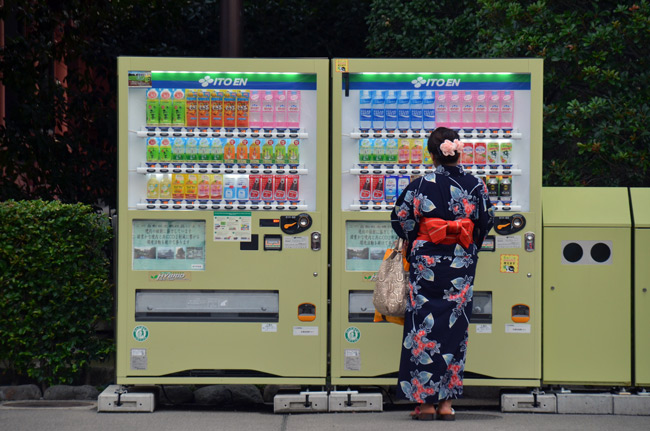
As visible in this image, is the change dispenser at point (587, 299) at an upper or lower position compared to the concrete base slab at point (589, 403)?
upper

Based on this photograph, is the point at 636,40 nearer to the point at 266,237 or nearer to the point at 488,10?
the point at 488,10

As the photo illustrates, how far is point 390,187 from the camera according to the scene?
263 inches

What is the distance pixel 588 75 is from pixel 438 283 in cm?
353

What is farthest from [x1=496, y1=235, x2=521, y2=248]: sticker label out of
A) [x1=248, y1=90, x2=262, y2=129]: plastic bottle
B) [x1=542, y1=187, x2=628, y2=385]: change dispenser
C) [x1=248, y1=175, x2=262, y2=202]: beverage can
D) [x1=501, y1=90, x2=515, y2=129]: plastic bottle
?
[x1=248, y1=90, x2=262, y2=129]: plastic bottle

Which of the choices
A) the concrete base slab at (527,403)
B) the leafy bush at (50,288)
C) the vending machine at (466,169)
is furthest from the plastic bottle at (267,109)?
the concrete base slab at (527,403)

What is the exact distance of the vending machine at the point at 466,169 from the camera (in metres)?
6.64

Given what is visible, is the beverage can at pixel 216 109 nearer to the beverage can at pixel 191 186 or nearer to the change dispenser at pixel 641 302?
the beverage can at pixel 191 186

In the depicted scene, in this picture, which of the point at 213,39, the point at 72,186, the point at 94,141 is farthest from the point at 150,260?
the point at 213,39

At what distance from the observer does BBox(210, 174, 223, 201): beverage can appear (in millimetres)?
6664

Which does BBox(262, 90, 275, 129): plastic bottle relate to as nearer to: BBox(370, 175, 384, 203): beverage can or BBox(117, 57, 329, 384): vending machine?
BBox(117, 57, 329, 384): vending machine

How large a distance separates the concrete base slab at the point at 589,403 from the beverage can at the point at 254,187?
2642 millimetres

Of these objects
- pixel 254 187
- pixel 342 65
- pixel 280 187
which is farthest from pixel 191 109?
pixel 342 65

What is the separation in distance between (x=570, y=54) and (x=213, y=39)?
5.73 meters

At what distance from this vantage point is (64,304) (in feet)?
23.2
